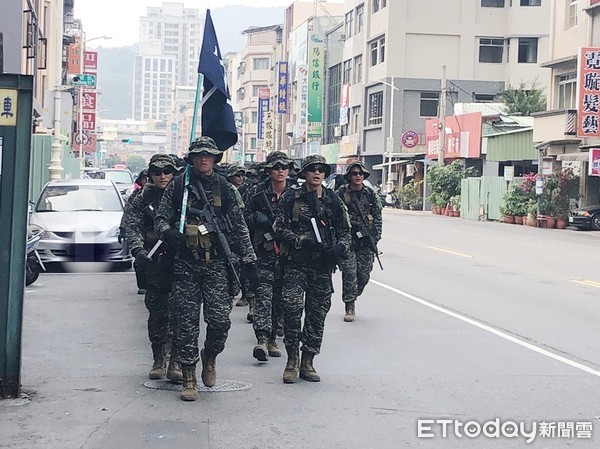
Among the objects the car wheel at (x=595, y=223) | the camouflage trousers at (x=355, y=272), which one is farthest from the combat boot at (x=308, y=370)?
the car wheel at (x=595, y=223)

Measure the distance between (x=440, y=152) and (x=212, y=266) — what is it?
4534 cm

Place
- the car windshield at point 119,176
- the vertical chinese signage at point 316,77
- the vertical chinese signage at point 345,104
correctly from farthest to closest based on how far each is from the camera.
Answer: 1. the vertical chinese signage at point 316,77
2. the vertical chinese signage at point 345,104
3. the car windshield at point 119,176

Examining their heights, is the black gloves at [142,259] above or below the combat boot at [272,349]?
above

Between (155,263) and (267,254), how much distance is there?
160 cm

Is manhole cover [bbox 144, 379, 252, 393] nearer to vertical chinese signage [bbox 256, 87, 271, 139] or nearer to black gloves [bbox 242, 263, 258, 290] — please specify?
black gloves [bbox 242, 263, 258, 290]

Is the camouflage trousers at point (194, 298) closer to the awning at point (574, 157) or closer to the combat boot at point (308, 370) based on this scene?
the combat boot at point (308, 370)

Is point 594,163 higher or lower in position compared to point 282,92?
lower

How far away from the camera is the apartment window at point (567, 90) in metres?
39.2

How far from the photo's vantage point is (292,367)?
316 inches

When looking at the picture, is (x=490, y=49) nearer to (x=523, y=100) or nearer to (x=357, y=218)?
(x=523, y=100)

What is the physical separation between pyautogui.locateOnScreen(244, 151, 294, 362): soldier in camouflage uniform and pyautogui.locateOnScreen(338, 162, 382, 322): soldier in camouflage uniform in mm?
1651

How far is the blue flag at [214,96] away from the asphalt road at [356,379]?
209 cm

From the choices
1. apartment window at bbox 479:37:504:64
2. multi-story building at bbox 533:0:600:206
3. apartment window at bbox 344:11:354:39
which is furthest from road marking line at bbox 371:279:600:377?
apartment window at bbox 344:11:354:39

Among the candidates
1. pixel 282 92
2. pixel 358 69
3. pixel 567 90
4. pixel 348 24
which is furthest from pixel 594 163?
pixel 282 92
